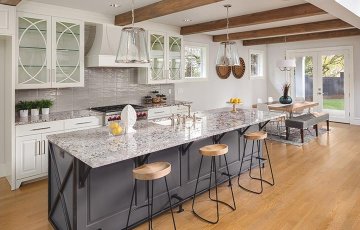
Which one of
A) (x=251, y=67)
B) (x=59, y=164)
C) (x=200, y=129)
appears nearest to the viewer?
(x=59, y=164)

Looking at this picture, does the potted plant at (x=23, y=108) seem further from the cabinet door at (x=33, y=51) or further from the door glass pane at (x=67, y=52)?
the door glass pane at (x=67, y=52)

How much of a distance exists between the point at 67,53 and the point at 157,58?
5.90ft

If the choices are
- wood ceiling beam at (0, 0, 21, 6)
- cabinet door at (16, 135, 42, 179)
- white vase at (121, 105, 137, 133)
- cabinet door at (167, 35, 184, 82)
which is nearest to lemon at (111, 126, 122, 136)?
white vase at (121, 105, 137, 133)

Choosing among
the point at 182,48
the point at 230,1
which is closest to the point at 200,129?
the point at 230,1

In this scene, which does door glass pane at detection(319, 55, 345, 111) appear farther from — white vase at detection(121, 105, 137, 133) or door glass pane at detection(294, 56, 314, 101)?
white vase at detection(121, 105, 137, 133)

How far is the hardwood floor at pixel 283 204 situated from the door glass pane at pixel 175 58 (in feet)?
8.85

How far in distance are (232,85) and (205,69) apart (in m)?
1.35

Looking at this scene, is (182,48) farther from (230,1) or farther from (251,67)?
(251,67)

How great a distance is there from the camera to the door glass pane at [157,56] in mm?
5359

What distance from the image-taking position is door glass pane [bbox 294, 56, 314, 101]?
861cm

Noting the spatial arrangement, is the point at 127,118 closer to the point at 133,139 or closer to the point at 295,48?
the point at 133,139

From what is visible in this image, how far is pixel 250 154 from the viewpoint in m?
4.27

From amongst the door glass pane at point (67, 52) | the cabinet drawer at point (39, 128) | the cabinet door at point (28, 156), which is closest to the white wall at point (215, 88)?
the door glass pane at point (67, 52)

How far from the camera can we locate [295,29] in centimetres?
598
